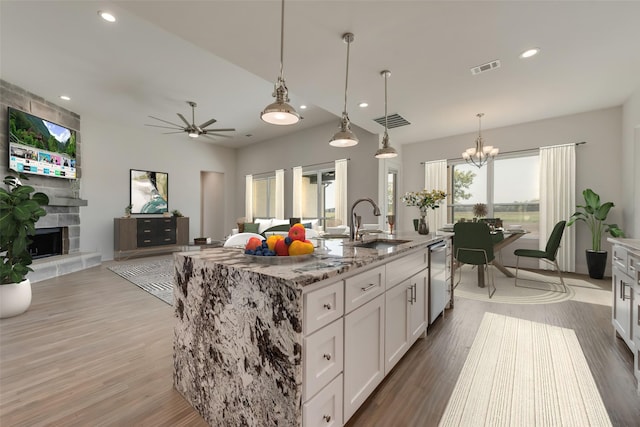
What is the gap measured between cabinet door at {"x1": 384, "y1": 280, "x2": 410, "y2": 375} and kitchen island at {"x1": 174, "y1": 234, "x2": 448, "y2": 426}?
13mm

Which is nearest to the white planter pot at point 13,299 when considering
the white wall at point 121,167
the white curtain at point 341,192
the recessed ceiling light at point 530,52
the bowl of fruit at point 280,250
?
the bowl of fruit at point 280,250

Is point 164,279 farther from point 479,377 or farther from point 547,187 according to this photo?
point 547,187

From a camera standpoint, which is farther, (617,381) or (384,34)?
(384,34)

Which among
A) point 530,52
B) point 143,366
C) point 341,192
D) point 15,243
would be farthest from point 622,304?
point 15,243

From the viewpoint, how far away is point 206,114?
5.75m

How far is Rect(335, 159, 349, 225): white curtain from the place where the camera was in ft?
20.0

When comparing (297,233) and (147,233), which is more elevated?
(297,233)

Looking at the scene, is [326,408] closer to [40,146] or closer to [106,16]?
[106,16]

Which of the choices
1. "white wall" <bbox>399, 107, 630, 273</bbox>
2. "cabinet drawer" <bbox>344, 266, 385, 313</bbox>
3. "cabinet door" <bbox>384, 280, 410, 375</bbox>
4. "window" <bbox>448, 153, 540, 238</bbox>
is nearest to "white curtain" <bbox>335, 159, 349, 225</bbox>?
"window" <bbox>448, 153, 540, 238</bbox>

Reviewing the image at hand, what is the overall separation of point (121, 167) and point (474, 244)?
25.1ft

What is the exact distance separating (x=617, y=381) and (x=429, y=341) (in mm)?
1147

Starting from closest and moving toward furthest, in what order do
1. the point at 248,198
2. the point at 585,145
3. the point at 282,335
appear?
the point at 282,335 < the point at 585,145 < the point at 248,198

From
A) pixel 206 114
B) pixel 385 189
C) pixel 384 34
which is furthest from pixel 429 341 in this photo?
pixel 206 114

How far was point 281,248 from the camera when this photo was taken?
4.66 ft
